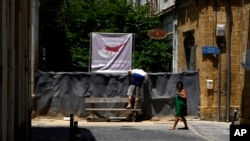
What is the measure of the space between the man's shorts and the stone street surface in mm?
1003

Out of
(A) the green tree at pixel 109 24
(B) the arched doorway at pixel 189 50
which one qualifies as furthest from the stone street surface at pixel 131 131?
(A) the green tree at pixel 109 24

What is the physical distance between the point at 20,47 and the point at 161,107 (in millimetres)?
9735

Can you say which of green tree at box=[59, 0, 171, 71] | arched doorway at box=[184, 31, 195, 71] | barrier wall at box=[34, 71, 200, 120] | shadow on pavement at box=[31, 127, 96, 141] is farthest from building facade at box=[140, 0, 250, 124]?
green tree at box=[59, 0, 171, 71]

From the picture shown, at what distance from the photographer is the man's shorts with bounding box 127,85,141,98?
21.6 metres

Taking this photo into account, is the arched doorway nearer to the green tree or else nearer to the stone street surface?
the stone street surface

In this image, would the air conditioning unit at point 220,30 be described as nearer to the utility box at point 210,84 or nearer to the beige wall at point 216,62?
the beige wall at point 216,62

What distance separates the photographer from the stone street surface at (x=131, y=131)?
1630 centimetres

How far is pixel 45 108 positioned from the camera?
2170 centimetres

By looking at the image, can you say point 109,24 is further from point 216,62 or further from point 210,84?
point 210,84

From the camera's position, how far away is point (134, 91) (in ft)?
71.3

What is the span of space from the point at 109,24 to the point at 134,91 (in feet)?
32.4

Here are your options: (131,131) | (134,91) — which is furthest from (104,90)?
(131,131)

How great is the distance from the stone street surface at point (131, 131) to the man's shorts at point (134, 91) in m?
1.00

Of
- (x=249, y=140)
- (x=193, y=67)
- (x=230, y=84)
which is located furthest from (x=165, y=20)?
(x=249, y=140)
